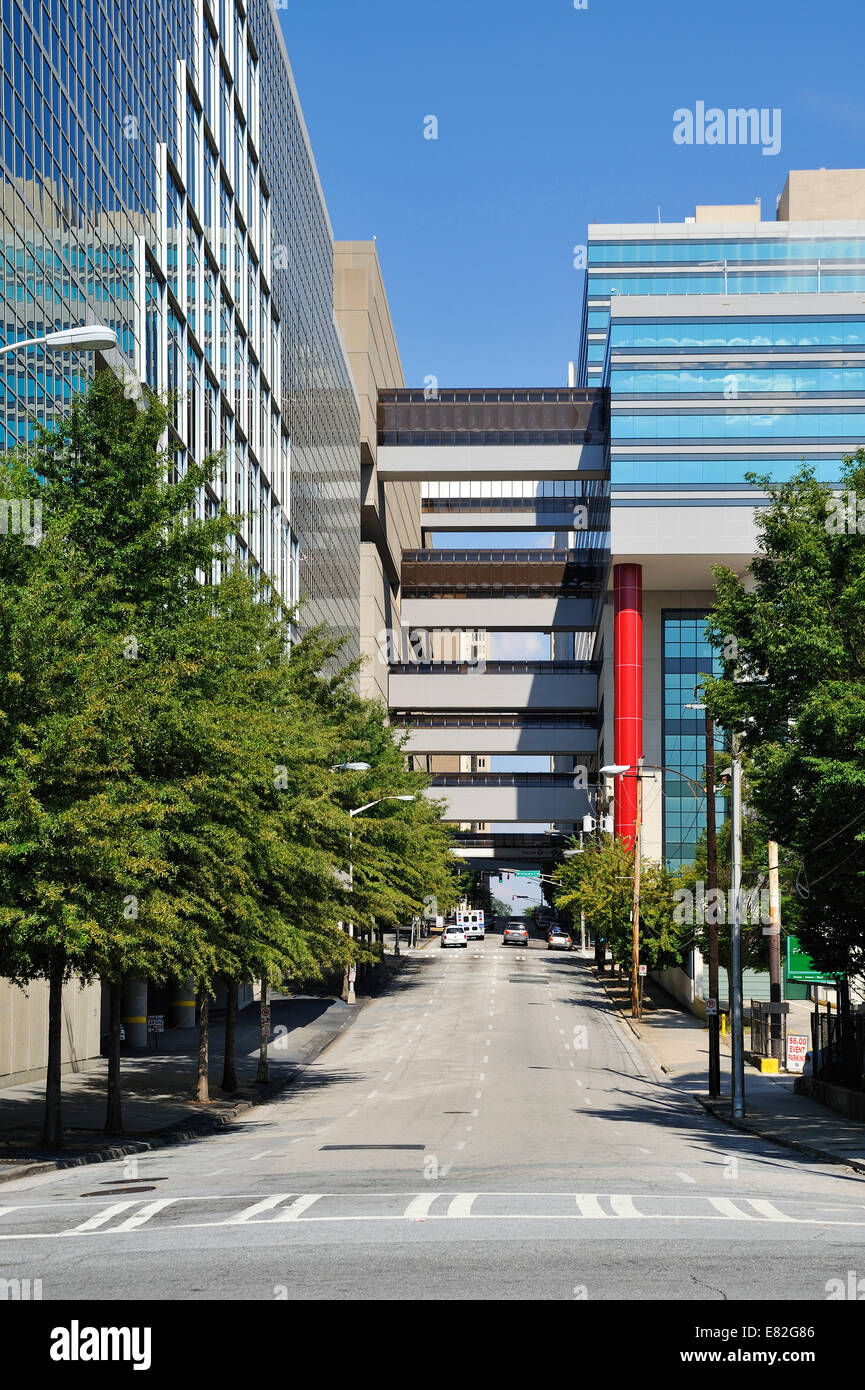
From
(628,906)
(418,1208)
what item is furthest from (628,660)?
(418,1208)

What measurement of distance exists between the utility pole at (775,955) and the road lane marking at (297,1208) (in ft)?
68.4

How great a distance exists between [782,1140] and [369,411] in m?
85.7

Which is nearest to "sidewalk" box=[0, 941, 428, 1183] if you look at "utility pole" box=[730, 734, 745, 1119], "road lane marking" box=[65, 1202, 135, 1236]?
"road lane marking" box=[65, 1202, 135, 1236]

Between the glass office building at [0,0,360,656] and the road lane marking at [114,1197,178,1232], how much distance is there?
1484 centimetres

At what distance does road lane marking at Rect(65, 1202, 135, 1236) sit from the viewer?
13.0 m

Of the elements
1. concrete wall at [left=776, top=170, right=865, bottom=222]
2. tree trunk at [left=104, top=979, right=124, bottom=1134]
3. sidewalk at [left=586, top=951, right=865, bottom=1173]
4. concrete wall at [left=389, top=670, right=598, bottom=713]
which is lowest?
sidewalk at [left=586, top=951, right=865, bottom=1173]

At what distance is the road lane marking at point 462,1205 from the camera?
45.8ft

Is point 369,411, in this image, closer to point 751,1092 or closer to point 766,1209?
point 751,1092

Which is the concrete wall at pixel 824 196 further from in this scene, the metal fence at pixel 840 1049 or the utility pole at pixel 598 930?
the metal fence at pixel 840 1049

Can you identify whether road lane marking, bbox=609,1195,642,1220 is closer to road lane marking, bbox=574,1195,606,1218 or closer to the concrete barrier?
road lane marking, bbox=574,1195,606,1218

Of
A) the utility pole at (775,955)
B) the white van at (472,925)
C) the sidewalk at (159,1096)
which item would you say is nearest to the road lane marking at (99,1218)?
the sidewalk at (159,1096)
